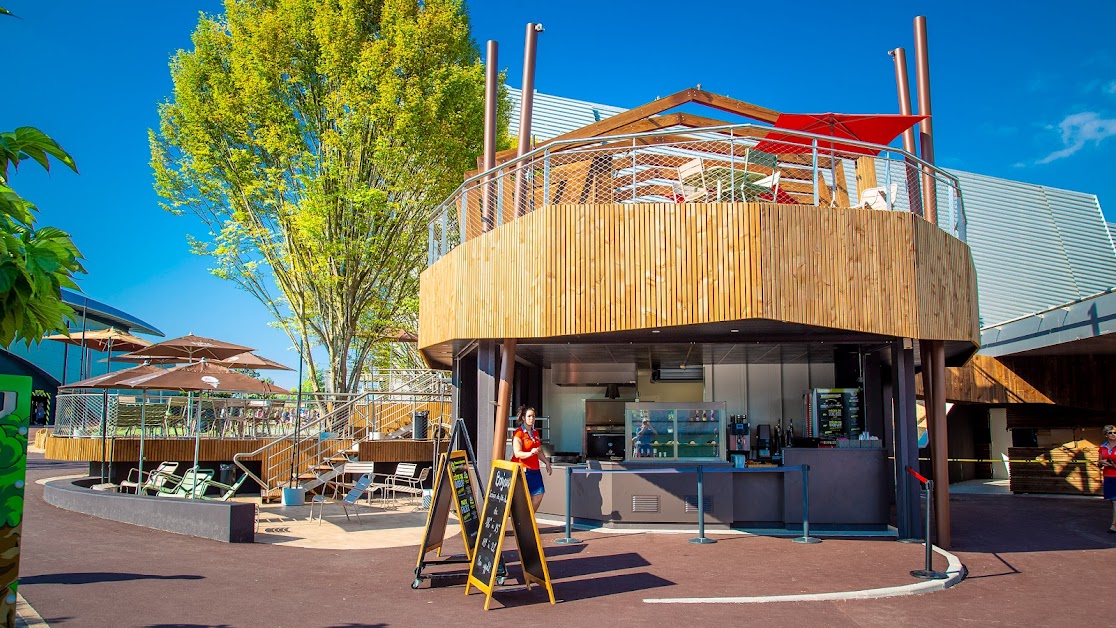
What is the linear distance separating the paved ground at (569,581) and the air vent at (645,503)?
602 mm

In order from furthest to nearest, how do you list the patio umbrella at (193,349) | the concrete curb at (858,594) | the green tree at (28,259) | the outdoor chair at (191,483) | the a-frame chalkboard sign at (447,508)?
the patio umbrella at (193,349) < the outdoor chair at (191,483) < the a-frame chalkboard sign at (447,508) < the concrete curb at (858,594) < the green tree at (28,259)

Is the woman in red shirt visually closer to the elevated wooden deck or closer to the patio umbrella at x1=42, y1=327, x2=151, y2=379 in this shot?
the elevated wooden deck

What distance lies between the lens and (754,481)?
1286 centimetres

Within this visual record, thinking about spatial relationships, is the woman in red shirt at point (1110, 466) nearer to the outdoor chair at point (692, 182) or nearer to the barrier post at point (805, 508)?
the barrier post at point (805, 508)

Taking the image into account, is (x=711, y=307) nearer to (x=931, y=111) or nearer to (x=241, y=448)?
(x=931, y=111)

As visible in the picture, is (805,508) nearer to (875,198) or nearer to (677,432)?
(677,432)

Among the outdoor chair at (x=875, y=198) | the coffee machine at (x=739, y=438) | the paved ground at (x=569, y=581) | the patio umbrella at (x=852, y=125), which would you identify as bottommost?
the paved ground at (x=569, y=581)

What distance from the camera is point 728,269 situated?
10.6m

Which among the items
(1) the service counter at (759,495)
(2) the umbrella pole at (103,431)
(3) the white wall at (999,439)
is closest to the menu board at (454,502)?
(1) the service counter at (759,495)

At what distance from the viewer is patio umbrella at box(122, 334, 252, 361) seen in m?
18.8

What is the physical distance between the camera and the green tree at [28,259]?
14.0 ft

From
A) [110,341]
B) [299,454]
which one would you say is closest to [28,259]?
[299,454]

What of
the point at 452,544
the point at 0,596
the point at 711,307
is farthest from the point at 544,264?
the point at 0,596

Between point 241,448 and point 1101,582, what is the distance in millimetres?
15932
